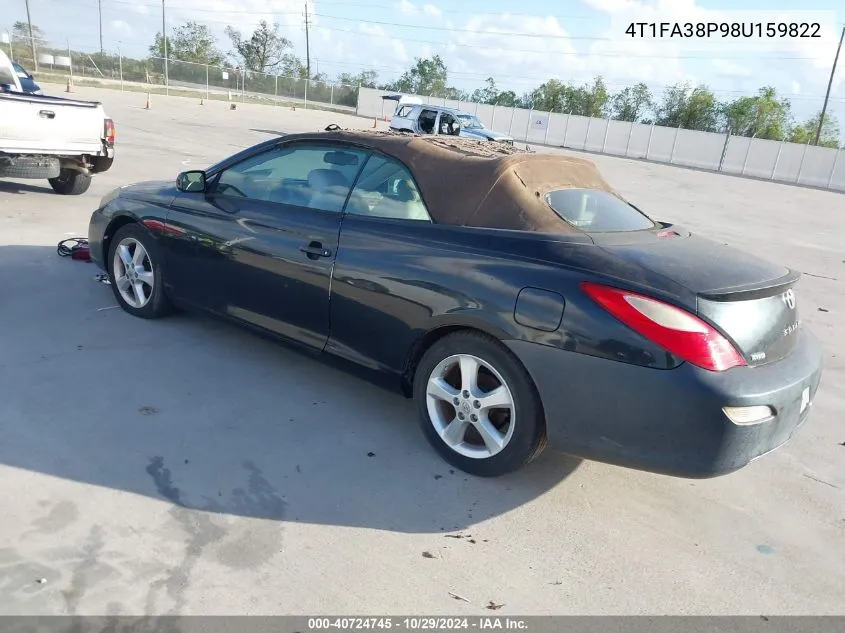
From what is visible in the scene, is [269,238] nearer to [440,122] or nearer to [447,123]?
[447,123]

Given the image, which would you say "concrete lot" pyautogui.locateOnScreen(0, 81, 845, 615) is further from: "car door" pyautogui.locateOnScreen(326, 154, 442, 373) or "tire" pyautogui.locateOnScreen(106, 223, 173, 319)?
"car door" pyautogui.locateOnScreen(326, 154, 442, 373)

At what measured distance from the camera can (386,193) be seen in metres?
3.70

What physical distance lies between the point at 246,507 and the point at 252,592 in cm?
54

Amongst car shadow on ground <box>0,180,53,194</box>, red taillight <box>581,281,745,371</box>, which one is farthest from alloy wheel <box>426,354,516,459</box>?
car shadow on ground <box>0,180,53,194</box>

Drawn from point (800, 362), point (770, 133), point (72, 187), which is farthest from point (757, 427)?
point (770, 133)

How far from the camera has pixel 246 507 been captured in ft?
9.70

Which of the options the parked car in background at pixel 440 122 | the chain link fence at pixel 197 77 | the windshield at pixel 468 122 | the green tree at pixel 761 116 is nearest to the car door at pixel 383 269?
the parked car in background at pixel 440 122

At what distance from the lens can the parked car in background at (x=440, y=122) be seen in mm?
22984

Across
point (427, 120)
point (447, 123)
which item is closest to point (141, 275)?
point (447, 123)

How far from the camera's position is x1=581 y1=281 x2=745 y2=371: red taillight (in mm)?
2691

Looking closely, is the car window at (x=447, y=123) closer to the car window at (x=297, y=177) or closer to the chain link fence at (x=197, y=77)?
the car window at (x=297, y=177)

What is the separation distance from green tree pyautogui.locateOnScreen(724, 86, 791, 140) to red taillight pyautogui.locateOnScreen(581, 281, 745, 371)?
62595 millimetres

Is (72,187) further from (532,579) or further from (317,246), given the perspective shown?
(532,579)

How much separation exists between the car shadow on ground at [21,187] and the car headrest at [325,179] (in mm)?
7256
